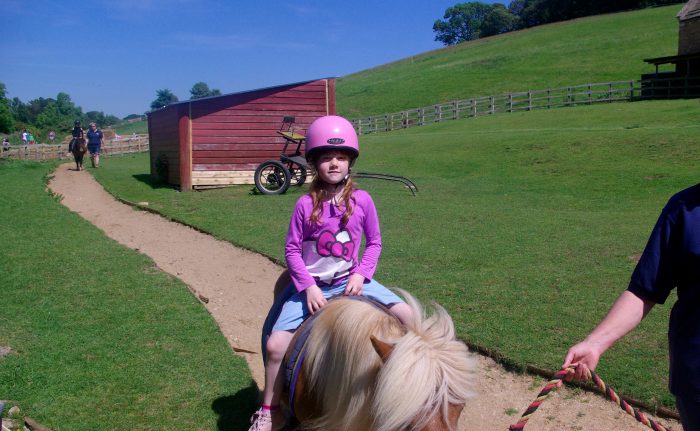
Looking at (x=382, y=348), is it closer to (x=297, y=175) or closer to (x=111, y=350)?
(x=111, y=350)

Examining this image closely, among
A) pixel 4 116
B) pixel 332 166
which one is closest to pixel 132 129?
pixel 4 116

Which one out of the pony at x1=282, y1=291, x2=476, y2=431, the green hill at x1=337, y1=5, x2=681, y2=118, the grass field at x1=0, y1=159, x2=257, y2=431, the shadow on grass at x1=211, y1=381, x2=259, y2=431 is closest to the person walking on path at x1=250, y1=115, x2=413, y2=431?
the pony at x1=282, y1=291, x2=476, y2=431

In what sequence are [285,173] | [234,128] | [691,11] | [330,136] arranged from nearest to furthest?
[330,136] < [285,173] < [234,128] < [691,11]

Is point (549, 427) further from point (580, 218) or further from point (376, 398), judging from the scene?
point (580, 218)

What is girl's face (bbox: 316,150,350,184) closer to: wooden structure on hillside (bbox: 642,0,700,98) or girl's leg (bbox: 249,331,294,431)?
girl's leg (bbox: 249,331,294,431)

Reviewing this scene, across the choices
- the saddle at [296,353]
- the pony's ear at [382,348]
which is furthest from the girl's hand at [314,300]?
the pony's ear at [382,348]

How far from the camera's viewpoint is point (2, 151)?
37.6m

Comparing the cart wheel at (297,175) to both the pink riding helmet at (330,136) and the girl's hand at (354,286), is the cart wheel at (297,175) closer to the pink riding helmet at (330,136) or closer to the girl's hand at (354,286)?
the pink riding helmet at (330,136)

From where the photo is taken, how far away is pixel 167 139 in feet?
66.4

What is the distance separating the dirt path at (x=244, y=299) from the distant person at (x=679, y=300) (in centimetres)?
132

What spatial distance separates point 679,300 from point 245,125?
17288 millimetres

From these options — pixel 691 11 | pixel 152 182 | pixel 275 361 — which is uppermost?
pixel 691 11

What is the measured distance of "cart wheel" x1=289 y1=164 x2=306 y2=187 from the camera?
682 inches

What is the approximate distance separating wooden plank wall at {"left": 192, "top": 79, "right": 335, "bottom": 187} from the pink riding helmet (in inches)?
608
